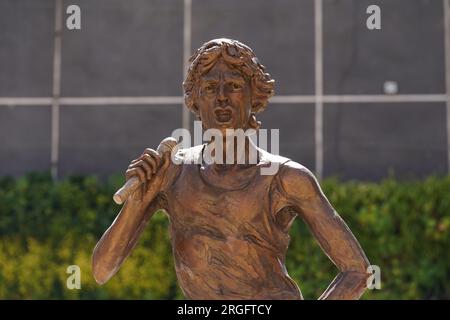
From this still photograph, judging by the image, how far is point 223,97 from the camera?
4.56 metres

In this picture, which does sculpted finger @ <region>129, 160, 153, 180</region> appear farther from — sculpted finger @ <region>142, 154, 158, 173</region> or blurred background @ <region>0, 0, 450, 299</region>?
blurred background @ <region>0, 0, 450, 299</region>

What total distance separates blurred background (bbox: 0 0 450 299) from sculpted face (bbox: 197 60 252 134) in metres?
6.00

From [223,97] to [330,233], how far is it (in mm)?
849

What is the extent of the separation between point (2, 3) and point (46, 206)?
311 centimetres

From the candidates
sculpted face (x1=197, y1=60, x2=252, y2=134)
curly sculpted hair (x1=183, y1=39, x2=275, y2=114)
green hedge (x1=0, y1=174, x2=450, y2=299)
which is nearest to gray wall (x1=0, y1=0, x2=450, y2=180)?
green hedge (x1=0, y1=174, x2=450, y2=299)

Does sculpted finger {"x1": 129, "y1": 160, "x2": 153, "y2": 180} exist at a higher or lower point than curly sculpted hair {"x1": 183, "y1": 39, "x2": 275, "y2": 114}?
lower

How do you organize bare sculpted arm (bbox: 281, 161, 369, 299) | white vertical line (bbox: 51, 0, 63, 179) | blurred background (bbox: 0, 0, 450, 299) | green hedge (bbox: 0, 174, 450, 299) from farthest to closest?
white vertical line (bbox: 51, 0, 63, 179), blurred background (bbox: 0, 0, 450, 299), green hedge (bbox: 0, 174, 450, 299), bare sculpted arm (bbox: 281, 161, 369, 299)

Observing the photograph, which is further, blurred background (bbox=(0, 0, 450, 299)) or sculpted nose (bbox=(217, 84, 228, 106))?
blurred background (bbox=(0, 0, 450, 299))

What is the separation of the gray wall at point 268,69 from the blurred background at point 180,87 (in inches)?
0.5

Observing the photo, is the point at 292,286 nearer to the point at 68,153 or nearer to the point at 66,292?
the point at 66,292

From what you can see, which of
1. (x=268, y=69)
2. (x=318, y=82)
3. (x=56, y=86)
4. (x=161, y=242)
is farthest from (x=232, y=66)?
(x=56, y=86)

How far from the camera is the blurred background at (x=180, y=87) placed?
11297 mm

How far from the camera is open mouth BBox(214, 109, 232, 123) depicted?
4570 mm

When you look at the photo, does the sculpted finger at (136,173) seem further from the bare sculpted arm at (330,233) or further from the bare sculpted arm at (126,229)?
the bare sculpted arm at (330,233)
